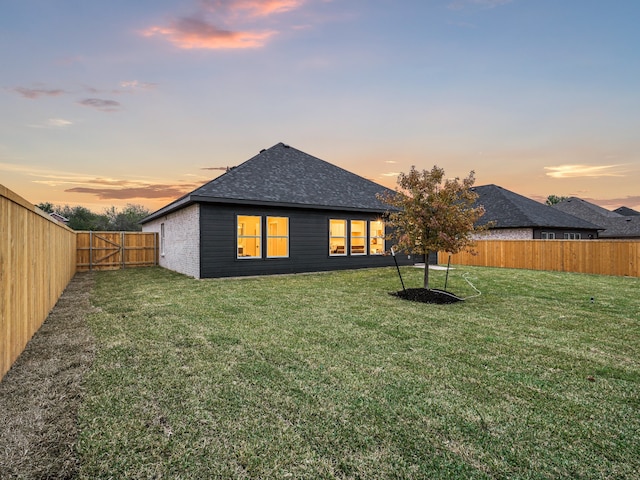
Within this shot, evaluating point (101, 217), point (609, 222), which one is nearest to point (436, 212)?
point (609, 222)

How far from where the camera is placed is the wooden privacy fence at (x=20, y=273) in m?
3.20

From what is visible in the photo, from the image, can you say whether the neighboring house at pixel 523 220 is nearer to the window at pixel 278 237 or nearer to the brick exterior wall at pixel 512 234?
the brick exterior wall at pixel 512 234

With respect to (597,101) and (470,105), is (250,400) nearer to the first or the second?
(470,105)

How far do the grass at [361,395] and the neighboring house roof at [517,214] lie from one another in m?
16.5

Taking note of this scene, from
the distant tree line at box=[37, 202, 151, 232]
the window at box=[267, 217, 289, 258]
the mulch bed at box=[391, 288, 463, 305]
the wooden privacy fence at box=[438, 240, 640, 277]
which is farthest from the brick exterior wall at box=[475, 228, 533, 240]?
the distant tree line at box=[37, 202, 151, 232]

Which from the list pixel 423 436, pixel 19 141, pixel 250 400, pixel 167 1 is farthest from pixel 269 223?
pixel 423 436

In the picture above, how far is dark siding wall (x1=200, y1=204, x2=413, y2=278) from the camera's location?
11000 millimetres

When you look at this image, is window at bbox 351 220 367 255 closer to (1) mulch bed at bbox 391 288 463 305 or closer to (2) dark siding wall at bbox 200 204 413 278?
(2) dark siding wall at bbox 200 204 413 278

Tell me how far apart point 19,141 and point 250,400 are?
1349 centimetres

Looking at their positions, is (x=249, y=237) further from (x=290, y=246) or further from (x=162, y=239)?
(x=162, y=239)

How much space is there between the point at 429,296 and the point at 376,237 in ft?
23.9

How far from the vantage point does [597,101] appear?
38.3 ft

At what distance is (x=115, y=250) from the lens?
15797 millimetres

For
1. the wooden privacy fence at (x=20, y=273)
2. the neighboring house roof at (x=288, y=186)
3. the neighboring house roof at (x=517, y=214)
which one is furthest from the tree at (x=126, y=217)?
the wooden privacy fence at (x=20, y=273)
